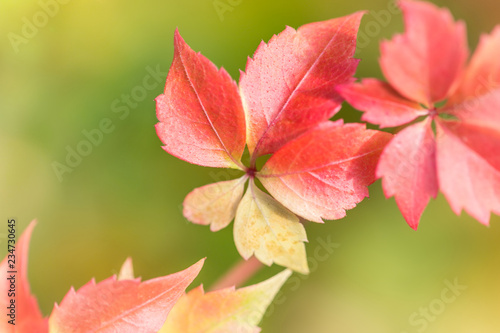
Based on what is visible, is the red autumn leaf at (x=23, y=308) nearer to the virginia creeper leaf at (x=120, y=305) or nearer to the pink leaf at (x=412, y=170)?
the virginia creeper leaf at (x=120, y=305)

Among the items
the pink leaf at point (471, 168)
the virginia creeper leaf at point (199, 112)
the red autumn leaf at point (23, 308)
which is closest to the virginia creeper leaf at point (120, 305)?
the red autumn leaf at point (23, 308)

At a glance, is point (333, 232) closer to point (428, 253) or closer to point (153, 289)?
point (428, 253)

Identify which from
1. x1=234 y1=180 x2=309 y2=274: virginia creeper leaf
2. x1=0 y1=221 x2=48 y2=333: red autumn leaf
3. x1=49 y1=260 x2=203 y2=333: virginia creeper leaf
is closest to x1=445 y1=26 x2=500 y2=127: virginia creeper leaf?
x1=234 y1=180 x2=309 y2=274: virginia creeper leaf

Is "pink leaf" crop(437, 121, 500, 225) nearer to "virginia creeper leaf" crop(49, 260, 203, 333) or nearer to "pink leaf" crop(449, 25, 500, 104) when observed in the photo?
"pink leaf" crop(449, 25, 500, 104)

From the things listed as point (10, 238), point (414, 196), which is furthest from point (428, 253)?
point (10, 238)

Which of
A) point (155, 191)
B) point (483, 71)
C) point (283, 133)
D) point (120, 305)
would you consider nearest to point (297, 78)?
point (283, 133)

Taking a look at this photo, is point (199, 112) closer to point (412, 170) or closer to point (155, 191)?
point (412, 170)
